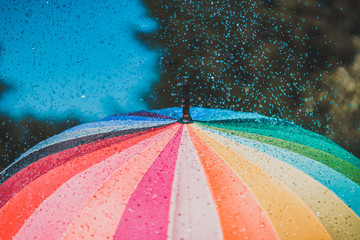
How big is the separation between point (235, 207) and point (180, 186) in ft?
0.58

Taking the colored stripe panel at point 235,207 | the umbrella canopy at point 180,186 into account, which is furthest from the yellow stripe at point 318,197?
the colored stripe panel at point 235,207

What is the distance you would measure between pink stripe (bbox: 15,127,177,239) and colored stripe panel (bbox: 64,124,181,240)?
28mm

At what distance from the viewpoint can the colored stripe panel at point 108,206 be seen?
2.96 feet

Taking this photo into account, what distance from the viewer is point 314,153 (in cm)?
139

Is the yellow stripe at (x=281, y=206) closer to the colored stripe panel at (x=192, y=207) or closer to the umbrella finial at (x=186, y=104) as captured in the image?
the colored stripe panel at (x=192, y=207)

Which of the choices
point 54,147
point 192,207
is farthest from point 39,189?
point 192,207

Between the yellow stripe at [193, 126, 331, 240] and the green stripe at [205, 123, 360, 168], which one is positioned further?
the green stripe at [205, 123, 360, 168]

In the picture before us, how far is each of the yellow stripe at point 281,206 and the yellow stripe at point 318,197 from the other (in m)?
0.03

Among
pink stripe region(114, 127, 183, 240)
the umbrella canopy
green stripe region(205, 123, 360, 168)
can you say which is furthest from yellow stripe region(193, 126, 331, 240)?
green stripe region(205, 123, 360, 168)

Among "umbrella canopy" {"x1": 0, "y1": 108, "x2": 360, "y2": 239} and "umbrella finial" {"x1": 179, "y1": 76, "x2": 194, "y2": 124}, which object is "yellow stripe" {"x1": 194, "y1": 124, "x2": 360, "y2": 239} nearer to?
"umbrella canopy" {"x1": 0, "y1": 108, "x2": 360, "y2": 239}

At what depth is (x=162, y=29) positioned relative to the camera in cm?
595

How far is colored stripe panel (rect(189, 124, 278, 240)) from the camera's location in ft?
2.95

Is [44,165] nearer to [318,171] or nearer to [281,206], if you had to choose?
[281,206]

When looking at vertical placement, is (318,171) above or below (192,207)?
above
